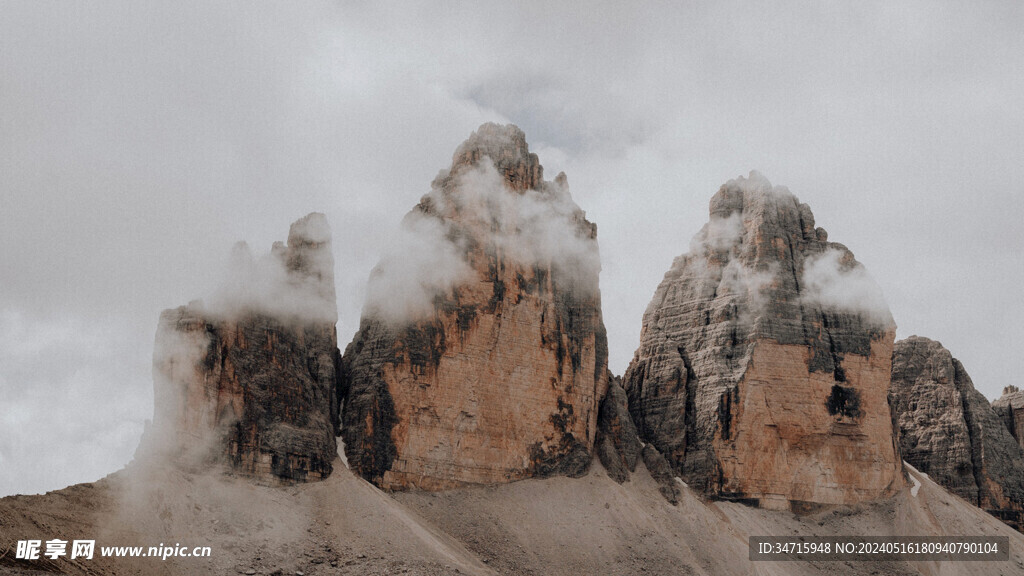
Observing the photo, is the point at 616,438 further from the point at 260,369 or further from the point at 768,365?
the point at 260,369

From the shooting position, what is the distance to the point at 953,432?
98.1 meters

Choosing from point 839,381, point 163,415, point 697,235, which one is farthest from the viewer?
point 697,235

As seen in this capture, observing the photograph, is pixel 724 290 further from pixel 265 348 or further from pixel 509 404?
pixel 265 348

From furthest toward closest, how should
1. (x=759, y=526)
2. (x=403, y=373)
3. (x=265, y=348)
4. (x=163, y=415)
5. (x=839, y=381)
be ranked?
(x=839, y=381) → (x=759, y=526) → (x=403, y=373) → (x=265, y=348) → (x=163, y=415)

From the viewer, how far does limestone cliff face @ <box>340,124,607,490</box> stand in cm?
7369

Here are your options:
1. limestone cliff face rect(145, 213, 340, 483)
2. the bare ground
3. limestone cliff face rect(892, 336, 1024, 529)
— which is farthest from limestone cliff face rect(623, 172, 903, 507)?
limestone cliff face rect(145, 213, 340, 483)

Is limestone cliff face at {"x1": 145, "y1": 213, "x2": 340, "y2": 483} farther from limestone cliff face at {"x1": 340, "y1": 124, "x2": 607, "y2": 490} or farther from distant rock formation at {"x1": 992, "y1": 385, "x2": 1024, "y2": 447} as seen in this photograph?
distant rock formation at {"x1": 992, "y1": 385, "x2": 1024, "y2": 447}

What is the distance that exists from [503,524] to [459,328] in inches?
520

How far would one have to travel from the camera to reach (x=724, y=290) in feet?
297

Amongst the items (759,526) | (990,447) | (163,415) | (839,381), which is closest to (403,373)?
(163,415)

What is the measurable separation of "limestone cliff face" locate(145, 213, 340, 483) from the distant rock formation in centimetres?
6574

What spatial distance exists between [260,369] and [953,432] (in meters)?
60.3
